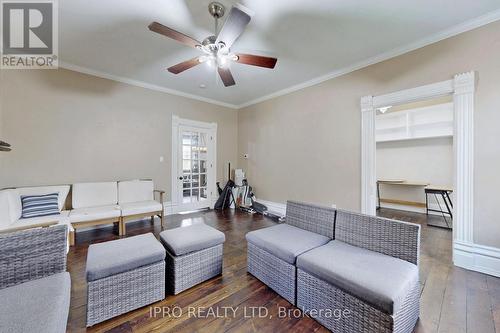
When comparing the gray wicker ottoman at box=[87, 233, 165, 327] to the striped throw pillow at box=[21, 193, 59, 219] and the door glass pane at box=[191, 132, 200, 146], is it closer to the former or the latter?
the striped throw pillow at box=[21, 193, 59, 219]

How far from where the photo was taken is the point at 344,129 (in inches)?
140

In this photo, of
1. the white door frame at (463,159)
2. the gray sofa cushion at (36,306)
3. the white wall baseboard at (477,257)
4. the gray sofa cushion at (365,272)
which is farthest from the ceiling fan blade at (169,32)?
the white wall baseboard at (477,257)

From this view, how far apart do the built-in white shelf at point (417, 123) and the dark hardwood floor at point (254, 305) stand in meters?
3.12

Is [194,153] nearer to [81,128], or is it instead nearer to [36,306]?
[81,128]

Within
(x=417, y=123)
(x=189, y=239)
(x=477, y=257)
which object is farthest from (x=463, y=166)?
(x=189, y=239)

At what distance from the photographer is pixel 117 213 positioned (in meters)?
3.24

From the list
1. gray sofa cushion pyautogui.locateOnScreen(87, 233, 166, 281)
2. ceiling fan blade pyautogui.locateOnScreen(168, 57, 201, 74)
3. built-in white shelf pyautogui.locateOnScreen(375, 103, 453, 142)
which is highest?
ceiling fan blade pyautogui.locateOnScreen(168, 57, 201, 74)

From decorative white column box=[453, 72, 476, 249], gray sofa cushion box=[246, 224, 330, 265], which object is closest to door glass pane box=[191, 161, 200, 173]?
gray sofa cushion box=[246, 224, 330, 265]

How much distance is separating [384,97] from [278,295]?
10.0ft

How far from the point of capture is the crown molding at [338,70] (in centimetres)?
232

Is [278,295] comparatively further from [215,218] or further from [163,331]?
[215,218]

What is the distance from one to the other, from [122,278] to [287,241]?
4.57 ft

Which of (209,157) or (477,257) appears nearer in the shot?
(477,257)

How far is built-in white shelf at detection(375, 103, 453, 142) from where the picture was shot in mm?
4423
